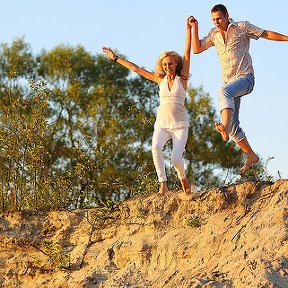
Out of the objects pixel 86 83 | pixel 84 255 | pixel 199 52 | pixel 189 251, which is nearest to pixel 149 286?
pixel 189 251

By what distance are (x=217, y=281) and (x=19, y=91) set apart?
47.9 feet

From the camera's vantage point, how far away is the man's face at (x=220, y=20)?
9602mm

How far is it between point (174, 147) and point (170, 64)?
0.95 meters

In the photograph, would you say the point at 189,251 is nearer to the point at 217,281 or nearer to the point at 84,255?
the point at 217,281

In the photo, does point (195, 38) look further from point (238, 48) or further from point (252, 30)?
point (252, 30)

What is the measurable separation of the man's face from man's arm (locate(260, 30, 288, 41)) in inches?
16.6

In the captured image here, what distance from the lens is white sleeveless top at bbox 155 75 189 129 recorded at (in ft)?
32.5

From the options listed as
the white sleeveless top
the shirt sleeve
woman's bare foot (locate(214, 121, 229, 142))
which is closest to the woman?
the white sleeveless top

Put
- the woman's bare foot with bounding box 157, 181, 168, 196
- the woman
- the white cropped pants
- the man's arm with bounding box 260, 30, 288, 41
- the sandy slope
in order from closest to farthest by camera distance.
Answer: the sandy slope
the man's arm with bounding box 260, 30, 288, 41
the white cropped pants
the woman
the woman's bare foot with bounding box 157, 181, 168, 196

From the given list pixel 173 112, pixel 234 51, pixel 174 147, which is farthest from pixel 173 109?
pixel 234 51

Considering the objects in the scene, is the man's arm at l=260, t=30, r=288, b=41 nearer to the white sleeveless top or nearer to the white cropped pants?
the white sleeveless top

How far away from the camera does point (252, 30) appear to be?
962 centimetres

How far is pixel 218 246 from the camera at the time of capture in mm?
9305

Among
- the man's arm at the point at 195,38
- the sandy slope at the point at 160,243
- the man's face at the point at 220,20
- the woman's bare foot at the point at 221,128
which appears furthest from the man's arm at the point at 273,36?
the sandy slope at the point at 160,243
